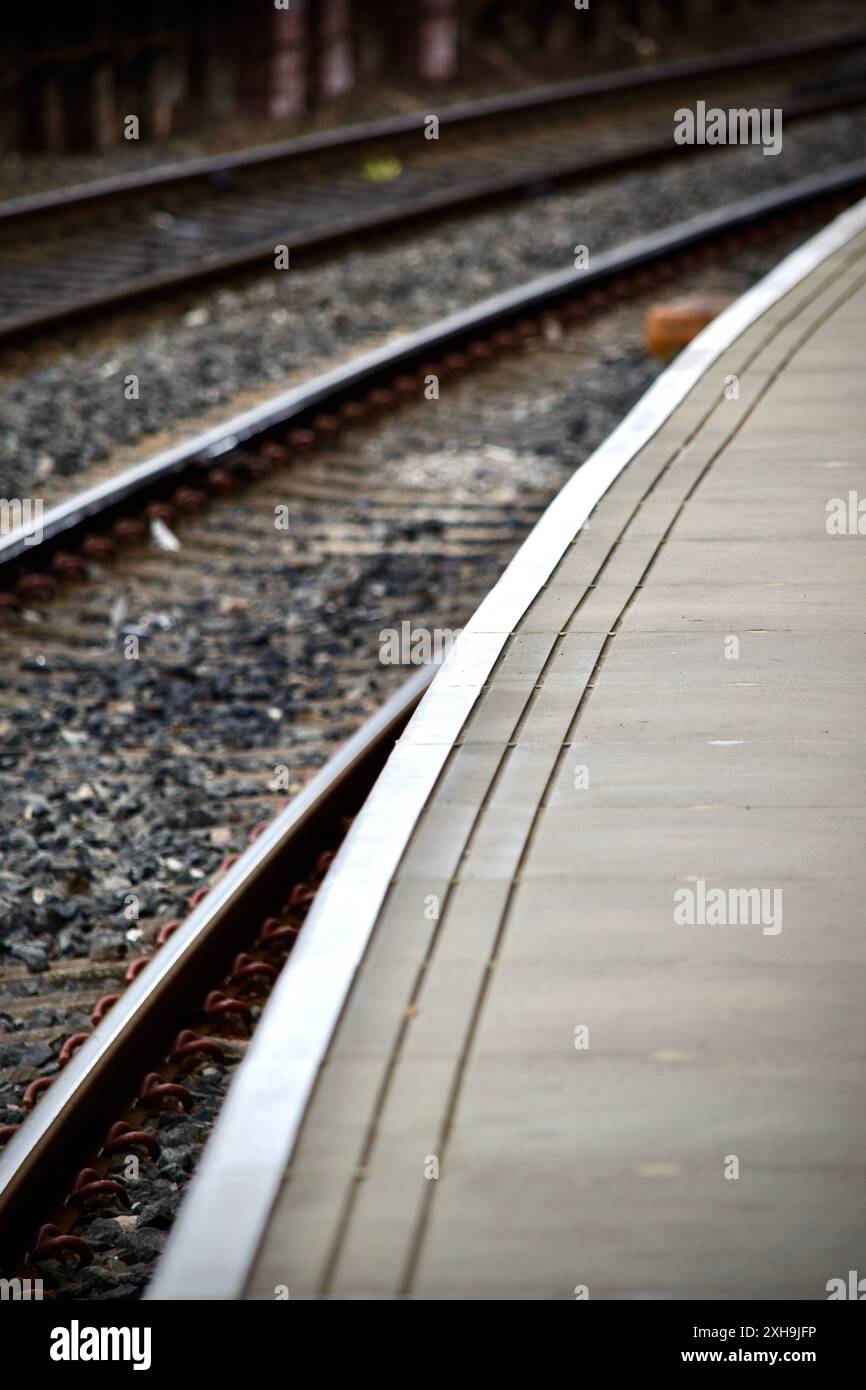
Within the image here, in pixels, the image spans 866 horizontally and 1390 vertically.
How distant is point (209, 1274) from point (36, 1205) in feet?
4.73

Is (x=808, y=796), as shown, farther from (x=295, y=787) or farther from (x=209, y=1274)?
(x=295, y=787)

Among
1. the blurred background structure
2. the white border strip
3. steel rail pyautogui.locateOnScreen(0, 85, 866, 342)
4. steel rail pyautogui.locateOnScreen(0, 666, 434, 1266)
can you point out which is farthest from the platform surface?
the blurred background structure

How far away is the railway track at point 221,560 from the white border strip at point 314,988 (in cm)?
84

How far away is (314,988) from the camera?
328 centimetres

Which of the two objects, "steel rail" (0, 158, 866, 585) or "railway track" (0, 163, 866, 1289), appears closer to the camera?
"railway track" (0, 163, 866, 1289)

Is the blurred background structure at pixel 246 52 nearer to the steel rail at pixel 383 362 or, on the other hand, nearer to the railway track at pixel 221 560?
the steel rail at pixel 383 362

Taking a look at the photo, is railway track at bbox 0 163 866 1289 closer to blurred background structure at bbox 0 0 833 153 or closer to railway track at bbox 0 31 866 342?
railway track at bbox 0 31 866 342

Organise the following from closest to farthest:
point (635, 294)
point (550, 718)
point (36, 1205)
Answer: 1. point (36, 1205)
2. point (550, 718)
3. point (635, 294)

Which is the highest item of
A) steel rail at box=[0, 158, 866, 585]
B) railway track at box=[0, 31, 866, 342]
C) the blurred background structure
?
the blurred background structure

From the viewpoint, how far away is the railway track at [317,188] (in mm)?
12320

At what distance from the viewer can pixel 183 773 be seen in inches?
234

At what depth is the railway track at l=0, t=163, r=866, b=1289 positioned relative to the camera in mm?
4105

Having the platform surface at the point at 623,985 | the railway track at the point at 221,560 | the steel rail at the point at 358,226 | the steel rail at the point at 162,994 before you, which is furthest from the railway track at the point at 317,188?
the platform surface at the point at 623,985
